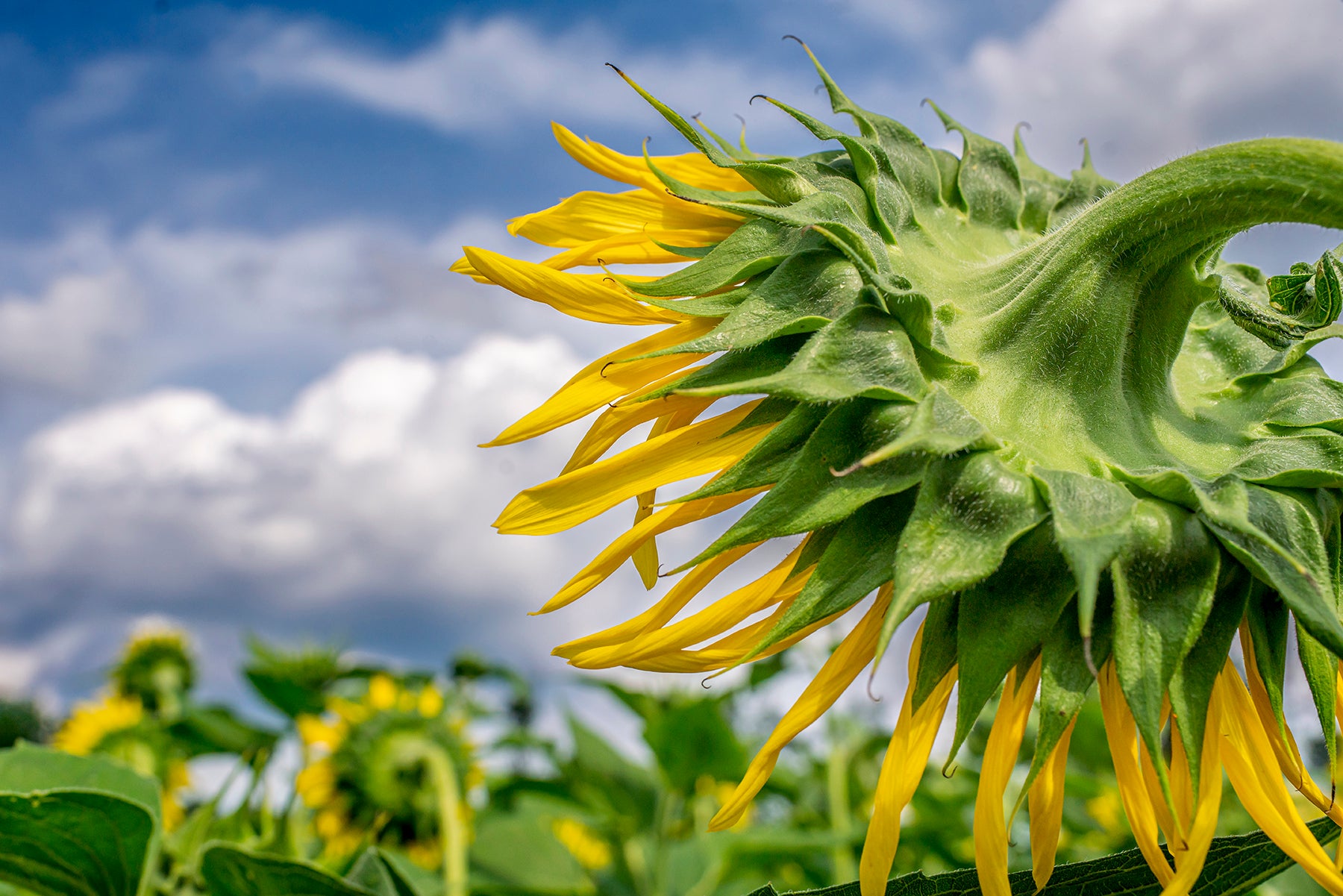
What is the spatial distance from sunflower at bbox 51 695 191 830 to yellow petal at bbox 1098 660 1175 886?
354cm

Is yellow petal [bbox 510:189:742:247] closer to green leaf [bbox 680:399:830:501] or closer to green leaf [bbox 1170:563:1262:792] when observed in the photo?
green leaf [bbox 680:399:830:501]

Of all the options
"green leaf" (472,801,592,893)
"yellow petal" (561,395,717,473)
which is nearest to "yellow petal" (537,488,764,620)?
"yellow petal" (561,395,717,473)

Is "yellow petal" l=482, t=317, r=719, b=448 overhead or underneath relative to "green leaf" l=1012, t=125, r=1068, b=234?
underneath

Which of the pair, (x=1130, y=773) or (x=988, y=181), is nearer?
(x=1130, y=773)

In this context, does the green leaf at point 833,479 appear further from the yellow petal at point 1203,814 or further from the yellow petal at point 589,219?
the yellow petal at point 589,219

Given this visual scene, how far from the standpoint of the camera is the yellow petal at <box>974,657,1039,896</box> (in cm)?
127

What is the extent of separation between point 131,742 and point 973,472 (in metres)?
4.58

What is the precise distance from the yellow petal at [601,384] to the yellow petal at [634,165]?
29cm

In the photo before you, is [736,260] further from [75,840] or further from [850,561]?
[75,840]

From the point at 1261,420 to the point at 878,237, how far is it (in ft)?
1.83

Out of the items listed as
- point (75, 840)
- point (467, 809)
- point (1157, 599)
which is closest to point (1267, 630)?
point (1157, 599)

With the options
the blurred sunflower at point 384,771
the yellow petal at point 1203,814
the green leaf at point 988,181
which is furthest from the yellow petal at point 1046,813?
the blurred sunflower at point 384,771

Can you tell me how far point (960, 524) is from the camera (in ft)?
3.82

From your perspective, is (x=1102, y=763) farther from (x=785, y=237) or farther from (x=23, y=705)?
(x=23, y=705)
